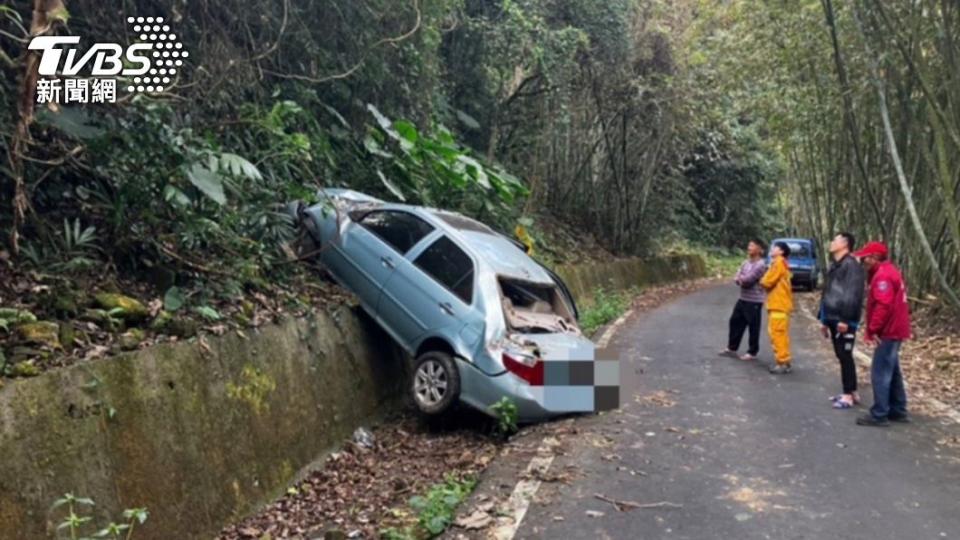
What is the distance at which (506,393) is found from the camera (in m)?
7.43

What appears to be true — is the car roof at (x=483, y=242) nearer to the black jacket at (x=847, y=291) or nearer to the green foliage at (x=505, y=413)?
the green foliage at (x=505, y=413)

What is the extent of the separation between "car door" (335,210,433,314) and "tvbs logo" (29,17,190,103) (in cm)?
241

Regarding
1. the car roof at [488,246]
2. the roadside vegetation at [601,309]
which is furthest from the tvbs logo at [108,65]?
the roadside vegetation at [601,309]

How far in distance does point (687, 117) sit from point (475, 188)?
1095 cm

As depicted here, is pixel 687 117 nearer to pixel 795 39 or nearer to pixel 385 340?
pixel 795 39

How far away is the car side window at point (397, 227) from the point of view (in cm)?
864

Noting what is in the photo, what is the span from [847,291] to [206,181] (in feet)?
20.4

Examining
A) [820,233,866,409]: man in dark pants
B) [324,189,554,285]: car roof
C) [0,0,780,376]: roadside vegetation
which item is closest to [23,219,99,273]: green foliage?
[0,0,780,376]: roadside vegetation

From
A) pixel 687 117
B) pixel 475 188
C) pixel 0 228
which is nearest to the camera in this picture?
pixel 0 228

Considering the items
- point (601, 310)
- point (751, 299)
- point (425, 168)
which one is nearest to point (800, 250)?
point (601, 310)

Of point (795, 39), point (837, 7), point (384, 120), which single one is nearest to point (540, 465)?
point (384, 120)

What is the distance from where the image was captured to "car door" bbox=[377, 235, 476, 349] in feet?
25.9

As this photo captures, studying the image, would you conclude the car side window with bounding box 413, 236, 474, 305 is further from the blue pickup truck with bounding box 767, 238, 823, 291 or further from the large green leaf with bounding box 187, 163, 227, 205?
the blue pickup truck with bounding box 767, 238, 823, 291

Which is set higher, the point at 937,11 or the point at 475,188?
the point at 937,11
